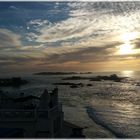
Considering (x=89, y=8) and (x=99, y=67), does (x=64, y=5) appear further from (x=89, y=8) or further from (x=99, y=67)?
(x=99, y=67)

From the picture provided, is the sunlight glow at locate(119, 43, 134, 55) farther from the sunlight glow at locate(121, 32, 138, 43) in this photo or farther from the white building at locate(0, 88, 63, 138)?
the white building at locate(0, 88, 63, 138)

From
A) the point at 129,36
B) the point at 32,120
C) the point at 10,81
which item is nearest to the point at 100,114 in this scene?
the point at 10,81

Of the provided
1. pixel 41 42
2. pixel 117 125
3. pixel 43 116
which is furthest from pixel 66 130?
pixel 117 125

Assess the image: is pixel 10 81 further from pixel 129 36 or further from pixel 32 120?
pixel 32 120

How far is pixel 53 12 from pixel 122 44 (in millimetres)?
1850

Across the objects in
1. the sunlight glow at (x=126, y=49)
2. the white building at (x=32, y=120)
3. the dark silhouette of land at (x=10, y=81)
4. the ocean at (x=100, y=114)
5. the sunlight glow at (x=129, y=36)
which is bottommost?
the ocean at (x=100, y=114)

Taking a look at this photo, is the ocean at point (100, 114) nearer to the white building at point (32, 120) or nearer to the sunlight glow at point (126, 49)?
the sunlight glow at point (126, 49)

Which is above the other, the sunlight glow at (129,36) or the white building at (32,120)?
the sunlight glow at (129,36)

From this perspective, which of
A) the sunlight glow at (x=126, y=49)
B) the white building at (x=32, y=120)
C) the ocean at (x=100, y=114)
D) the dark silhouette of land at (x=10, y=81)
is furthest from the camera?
the ocean at (x=100, y=114)

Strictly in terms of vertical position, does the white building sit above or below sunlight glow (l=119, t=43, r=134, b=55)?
below

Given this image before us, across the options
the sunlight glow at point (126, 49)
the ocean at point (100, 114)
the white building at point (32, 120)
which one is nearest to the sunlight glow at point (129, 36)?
the sunlight glow at point (126, 49)

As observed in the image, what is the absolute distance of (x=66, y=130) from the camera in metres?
6.63

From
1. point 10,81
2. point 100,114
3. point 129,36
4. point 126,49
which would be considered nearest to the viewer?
point 126,49

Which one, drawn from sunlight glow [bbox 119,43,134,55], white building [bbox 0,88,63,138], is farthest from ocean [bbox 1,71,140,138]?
white building [bbox 0,88,63,138]
